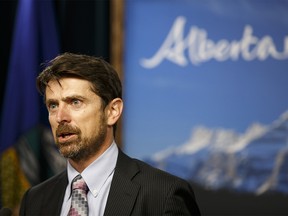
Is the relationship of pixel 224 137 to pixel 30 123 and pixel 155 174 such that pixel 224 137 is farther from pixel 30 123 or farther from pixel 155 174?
pixel 155 174

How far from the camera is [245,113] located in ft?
10.7

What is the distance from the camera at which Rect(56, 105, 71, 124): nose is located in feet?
5.66

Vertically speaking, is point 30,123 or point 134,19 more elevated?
point 134,19

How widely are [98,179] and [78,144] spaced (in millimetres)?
132

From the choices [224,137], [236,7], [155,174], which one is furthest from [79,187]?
[236,7]

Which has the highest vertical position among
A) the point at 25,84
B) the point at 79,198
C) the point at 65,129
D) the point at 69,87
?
the point at 69,87

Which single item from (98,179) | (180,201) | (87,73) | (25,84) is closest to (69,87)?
(87,73)

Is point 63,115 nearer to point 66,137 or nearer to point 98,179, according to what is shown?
point 66,137

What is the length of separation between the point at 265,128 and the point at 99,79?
1.64 meters

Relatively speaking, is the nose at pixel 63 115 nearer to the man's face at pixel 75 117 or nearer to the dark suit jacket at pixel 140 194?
the man's face at pixel 75 117

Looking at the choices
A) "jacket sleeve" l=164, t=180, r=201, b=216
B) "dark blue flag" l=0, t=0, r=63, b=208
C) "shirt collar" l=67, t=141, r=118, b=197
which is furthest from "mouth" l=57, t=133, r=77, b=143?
"dark blue flag" l=0, t=0, r=63, b=208

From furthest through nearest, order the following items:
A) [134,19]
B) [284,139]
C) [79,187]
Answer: [134,19] < [284,139] < [79,187]

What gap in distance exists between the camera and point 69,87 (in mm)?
1761

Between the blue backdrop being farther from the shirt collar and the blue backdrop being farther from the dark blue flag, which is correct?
the shirt collar
